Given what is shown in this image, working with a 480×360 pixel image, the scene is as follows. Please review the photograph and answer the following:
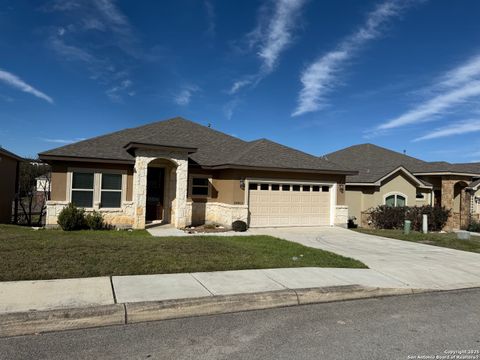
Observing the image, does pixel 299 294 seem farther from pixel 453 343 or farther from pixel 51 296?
pixel 51 296

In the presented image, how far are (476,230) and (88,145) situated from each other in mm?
22327

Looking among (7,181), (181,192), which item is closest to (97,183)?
(181,192)

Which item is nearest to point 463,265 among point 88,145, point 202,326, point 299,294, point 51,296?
point 299,294

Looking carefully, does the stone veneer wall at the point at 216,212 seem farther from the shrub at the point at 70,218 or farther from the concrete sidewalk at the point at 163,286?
the concrete sidewalk at the point at 163,286

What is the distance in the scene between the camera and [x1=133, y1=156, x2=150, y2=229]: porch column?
51.0ft

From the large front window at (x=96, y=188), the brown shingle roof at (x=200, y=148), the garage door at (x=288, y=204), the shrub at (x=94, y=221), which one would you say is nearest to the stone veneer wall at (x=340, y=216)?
the garage door at (x=288, y=204)

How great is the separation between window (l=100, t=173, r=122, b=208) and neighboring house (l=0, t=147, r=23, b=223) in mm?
5407

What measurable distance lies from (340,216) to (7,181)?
16.6 meters

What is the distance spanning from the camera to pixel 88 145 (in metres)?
16.3

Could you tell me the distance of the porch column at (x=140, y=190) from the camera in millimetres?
15531

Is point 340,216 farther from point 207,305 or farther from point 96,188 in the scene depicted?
point 207,305

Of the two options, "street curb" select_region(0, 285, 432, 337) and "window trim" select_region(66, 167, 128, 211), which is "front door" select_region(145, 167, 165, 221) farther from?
"street curb" select_region(0, 285, 432, 337)

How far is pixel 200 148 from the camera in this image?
19781 mm

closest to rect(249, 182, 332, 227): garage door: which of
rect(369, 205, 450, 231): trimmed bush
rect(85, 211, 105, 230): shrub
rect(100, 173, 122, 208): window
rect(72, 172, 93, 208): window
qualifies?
rect(369, 205, 450, 231): trimmed bush
